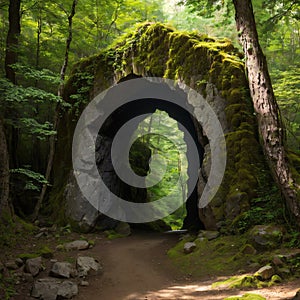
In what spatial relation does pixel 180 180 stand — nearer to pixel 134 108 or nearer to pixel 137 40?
pixel 134 108

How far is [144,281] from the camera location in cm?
637

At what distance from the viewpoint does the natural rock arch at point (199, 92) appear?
8.01 meters

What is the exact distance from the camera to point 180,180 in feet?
78.2

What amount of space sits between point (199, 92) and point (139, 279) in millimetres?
5592

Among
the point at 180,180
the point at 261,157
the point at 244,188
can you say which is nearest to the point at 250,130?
the point at 261,157

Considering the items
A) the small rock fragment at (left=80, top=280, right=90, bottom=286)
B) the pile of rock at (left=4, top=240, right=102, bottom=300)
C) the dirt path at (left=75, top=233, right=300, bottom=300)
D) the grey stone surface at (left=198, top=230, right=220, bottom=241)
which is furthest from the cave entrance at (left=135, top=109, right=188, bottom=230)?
the small rock fragment at (left=80, top=280, right=90, bottom=286)

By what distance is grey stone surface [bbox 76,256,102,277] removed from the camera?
6578mm

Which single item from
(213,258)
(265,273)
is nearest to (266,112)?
(213,258)

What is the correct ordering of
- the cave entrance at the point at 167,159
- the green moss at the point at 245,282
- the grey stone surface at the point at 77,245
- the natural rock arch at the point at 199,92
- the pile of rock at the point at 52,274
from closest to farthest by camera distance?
1. the green moss at the point at 245,282
2. the pile of rock at the point at 52,274
3. the natural rock arch at the point at 199,92
4. the grey stone surface at the point at 77,245
5. the cave entrance at the point at 167,159

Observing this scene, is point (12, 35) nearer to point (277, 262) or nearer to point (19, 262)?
point (19, 262)

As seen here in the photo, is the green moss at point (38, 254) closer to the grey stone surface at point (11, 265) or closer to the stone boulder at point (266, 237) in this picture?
the grey stone surface at point (11, 265)

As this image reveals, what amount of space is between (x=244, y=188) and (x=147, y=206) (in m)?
9.88

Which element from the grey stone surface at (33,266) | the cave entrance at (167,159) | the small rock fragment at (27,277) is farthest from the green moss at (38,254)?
the cave entrance at (167,159)

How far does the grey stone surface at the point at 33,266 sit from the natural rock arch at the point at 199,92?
4018 millimetres
